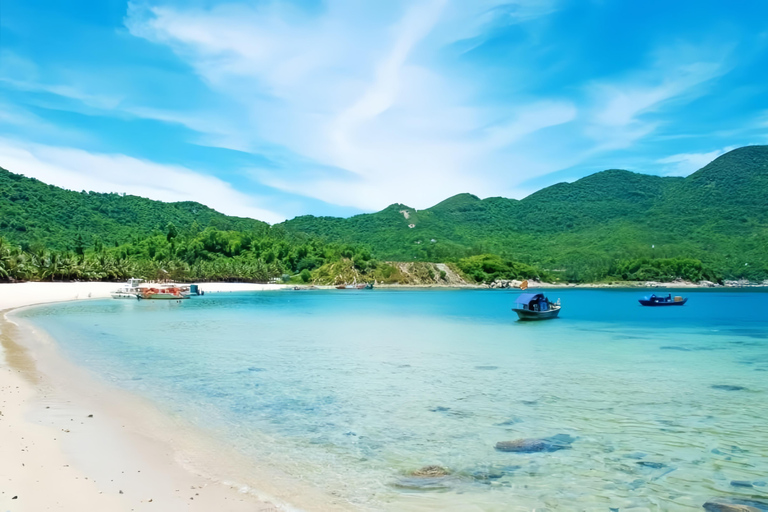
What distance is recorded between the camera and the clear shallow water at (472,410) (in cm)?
725

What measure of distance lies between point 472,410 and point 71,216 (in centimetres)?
13780

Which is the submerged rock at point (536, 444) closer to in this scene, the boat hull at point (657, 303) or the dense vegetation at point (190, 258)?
the boat hull at point (657, 303)

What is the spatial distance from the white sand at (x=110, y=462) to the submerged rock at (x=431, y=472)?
1.64 metres

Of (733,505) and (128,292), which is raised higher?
(733,505)

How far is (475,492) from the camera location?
693 cm

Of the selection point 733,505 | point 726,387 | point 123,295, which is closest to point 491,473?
point 733,505

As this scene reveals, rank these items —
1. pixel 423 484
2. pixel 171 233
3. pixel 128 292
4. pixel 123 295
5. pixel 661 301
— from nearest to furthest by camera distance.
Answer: pixel 423 484 < pixel 661 301 < pixel 123 295 < pixel 128 292 < pixel 171 233

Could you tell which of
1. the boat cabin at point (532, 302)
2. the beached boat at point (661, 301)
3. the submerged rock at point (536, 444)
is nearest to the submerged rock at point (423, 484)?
the submerged rock at point (536, 444)

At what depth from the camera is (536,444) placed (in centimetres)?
916

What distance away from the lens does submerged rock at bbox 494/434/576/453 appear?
349 inches

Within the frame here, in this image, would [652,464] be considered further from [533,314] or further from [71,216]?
[71,216]

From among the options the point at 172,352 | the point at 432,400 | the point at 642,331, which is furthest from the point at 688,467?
the point at 642,331

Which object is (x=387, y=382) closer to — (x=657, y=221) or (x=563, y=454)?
(x=563, y=454)

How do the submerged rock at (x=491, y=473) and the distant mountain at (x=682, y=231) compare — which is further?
the distant mountain at (x=682, y=231)
